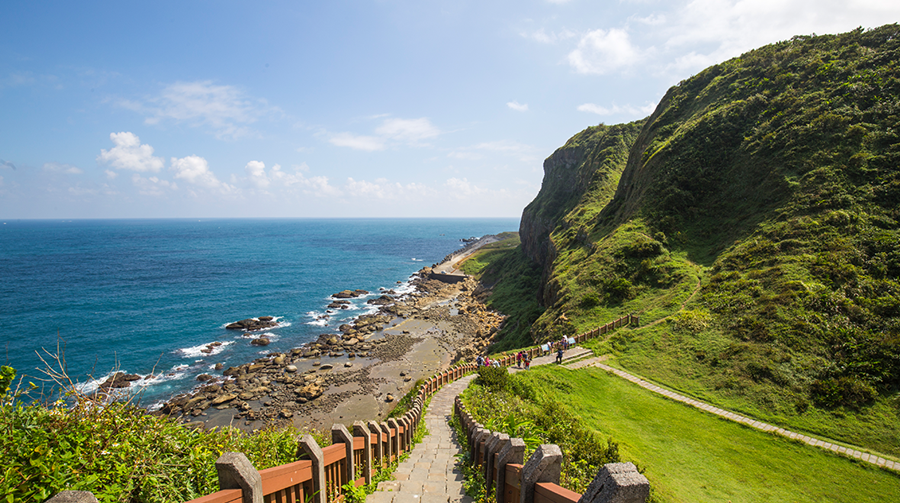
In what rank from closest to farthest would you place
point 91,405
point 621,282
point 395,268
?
point 91,405 → point 621,282 → point 395,268

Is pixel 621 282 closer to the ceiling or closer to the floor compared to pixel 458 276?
closer to the ceiling

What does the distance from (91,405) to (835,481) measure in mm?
16351

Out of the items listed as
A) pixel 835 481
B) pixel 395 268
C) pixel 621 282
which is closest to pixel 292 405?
pixel 621 282

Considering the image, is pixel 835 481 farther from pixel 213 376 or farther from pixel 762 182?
pixel 213 376

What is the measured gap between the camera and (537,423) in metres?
9.02

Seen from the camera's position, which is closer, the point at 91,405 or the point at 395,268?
the point at 91,405

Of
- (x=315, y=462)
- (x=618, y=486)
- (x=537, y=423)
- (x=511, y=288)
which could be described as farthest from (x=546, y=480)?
(x=511, y=288)

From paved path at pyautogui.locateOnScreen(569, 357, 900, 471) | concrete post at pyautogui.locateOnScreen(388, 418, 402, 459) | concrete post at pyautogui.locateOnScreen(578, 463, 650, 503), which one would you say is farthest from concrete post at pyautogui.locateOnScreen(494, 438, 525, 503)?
paved path at pyautogui.locateOnScreen(569, 357, 900, 471)

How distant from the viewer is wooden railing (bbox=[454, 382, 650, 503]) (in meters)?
2.44

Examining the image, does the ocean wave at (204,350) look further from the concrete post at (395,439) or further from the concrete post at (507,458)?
the concrete post at (507,458)

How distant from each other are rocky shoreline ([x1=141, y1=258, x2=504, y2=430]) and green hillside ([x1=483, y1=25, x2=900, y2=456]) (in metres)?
8.91

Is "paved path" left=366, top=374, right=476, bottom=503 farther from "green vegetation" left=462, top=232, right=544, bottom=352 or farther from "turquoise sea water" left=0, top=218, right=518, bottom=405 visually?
"green vegetation" left=462, top=232, right=544, bottom=352

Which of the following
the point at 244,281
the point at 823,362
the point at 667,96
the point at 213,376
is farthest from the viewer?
the point at 244,281

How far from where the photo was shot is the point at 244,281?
238ft
